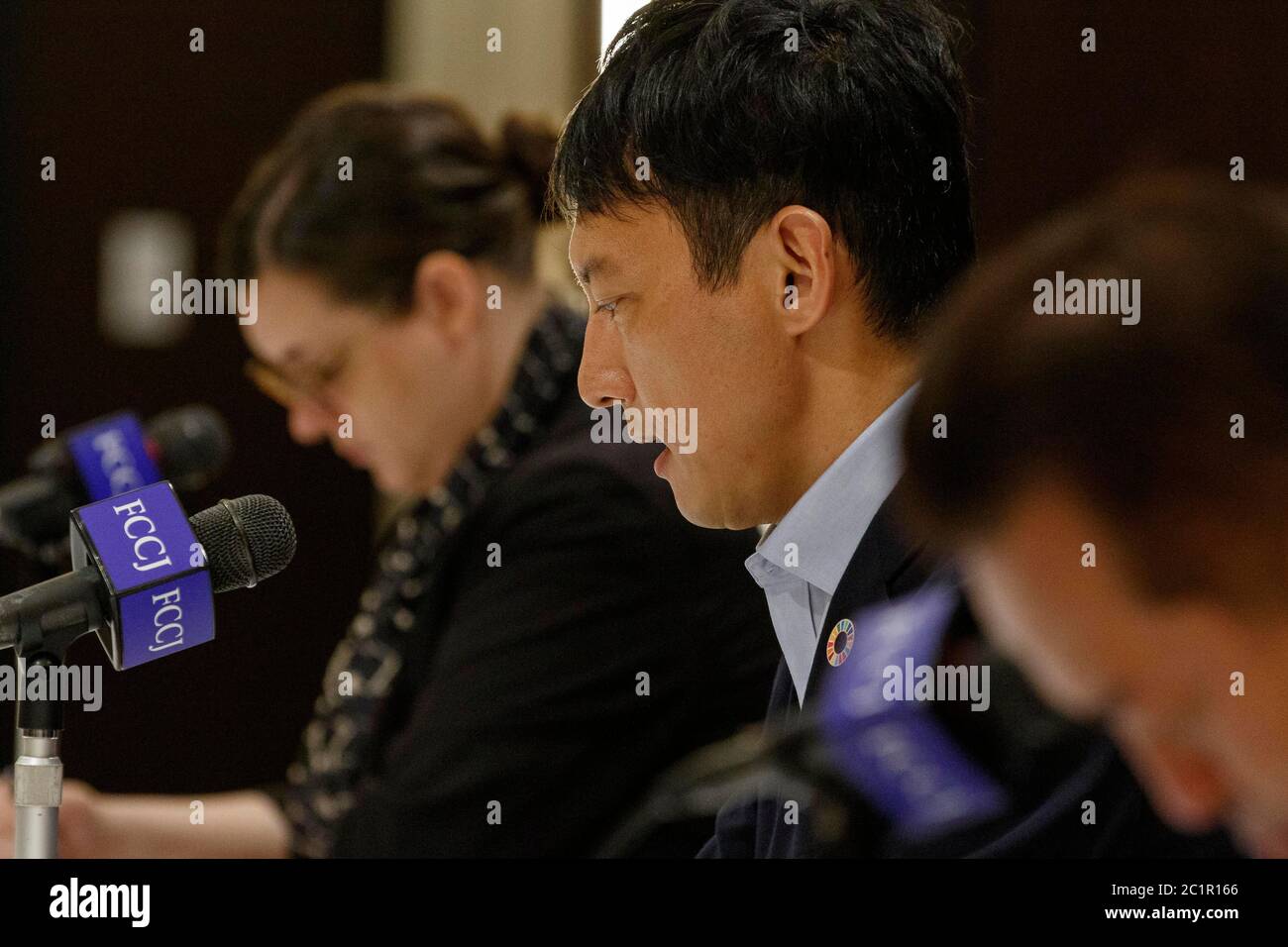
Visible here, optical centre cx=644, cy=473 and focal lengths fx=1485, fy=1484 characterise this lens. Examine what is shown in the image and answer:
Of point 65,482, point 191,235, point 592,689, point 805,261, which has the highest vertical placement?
point 191,235

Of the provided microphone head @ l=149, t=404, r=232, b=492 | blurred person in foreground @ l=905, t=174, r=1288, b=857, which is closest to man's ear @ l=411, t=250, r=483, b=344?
microphone head @ l=149, t=404, r=232, b=492

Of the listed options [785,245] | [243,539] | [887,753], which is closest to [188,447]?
[243,539]

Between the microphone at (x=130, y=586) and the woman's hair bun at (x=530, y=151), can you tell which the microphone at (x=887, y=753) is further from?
the woman's hair bun at (x=530, y=151)

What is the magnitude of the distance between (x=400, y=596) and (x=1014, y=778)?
997 millimetres

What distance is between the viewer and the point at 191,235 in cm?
246

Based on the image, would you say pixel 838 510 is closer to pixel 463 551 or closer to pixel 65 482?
pixel 463 551

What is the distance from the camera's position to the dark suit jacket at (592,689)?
1.49m

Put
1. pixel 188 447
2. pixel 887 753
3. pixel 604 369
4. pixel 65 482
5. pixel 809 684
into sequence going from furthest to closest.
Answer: pixel 188 447
pixel 65 482
pixel 604 369
pixel 809 684
pixel 887 753

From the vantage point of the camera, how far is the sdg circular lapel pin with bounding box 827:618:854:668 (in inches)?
42.6

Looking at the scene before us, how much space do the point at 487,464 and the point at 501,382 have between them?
4.6 inches

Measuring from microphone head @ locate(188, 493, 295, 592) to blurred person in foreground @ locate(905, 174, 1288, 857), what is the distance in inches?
19.7

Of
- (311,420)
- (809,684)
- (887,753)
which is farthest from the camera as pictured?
(311,420)

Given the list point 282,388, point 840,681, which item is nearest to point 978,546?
point 840,681

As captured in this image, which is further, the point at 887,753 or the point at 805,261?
the point at 805,261
